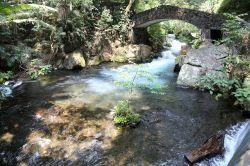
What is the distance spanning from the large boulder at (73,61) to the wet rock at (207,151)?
9.91 metres

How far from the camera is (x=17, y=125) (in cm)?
845

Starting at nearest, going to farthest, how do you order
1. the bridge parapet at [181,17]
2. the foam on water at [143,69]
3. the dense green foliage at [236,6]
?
the foam on water at [143,69], the bridge parapet at [181,17], the dense green foliage at [236,6]

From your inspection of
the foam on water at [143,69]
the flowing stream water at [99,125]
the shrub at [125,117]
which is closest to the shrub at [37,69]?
the flowing stream water at [99,125]

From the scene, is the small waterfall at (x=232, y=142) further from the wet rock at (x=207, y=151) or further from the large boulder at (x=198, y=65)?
the large boulder at (x=198, y=65)

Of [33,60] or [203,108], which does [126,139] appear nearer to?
[203,108]

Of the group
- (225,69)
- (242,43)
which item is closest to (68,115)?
(225,69)

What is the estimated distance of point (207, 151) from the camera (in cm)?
681

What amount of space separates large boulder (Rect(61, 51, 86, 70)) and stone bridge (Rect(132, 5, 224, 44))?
6464 mm

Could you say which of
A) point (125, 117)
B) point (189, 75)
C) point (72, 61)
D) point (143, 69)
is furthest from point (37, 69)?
point (189, 75)

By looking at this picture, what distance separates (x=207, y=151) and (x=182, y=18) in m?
12.9

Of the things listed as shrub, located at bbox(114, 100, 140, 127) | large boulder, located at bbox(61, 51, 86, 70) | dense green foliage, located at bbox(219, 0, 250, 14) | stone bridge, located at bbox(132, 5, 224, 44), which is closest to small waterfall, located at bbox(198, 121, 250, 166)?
shrub, located at bbox(114, 100, 140, 127)

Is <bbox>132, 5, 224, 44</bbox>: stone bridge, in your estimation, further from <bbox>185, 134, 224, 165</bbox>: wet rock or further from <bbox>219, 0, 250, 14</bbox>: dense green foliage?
<bbox>185, 134, 224, 165</bbox>: wet rock

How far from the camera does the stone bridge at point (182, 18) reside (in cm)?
1694

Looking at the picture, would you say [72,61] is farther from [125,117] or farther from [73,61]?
[125,117]
